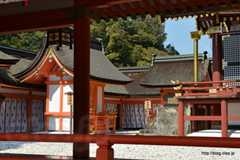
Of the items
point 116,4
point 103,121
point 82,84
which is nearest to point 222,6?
point 116,4

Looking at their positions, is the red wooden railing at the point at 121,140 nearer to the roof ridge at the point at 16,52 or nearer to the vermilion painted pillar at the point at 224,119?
the vermilion painted pillar at the point at 224,119

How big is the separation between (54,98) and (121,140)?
19.5 m

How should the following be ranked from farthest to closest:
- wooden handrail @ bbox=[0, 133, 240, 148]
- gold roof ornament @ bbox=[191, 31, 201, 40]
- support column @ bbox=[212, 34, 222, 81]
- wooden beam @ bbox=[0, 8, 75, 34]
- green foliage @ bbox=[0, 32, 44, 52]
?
green foliage @ bbox=[0, 32, 44, 52], gold roof ornament @ bbox=[191, 31, 201, 40], support column @ bbox=[212, 34, 222, 81], wooden beam @ bbox=[0, 8, 75, 34], wooden handrail @ bbox=[0, 133, 240, 148]

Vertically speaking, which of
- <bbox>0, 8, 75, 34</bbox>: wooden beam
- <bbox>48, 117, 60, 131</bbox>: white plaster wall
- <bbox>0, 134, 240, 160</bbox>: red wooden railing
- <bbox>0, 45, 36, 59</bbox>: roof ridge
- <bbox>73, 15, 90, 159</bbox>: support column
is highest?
<bbox>0, 45, 36, 59</bbox>: roof ridge

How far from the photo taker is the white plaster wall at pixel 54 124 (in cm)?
2485

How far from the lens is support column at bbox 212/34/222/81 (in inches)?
787

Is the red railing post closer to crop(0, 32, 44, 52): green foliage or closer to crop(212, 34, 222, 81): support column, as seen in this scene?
crop(212, 34, 222, 81): support column

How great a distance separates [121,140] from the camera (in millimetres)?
6105

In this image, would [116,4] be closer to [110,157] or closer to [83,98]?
[83,98]

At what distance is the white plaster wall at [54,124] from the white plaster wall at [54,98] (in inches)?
22.2

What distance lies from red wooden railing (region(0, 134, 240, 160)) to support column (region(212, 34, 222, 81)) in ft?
47.5

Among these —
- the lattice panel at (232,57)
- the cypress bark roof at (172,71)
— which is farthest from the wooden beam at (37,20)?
the cypress bark roof at (172,71)

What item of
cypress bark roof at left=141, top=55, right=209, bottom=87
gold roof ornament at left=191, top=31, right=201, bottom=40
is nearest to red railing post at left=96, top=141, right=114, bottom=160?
gold roof ornament at left=191, top=31, right=201, bottom=40

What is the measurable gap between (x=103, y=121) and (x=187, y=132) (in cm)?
614
